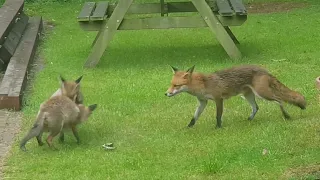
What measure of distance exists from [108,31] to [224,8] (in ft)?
6.59

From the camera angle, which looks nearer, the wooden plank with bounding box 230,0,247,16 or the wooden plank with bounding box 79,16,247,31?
the wooden plank with bounding box 230,0,247,16

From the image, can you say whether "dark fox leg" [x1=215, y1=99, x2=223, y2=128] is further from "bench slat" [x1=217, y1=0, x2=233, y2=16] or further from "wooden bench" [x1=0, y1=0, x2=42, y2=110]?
"bench slat" [x1=217, y1=0, x2=233, y2=16]

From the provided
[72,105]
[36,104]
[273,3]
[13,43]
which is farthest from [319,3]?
[72,105]

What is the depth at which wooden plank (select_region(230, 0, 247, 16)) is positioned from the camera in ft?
40.8

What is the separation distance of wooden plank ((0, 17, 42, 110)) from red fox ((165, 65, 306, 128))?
8.45ft

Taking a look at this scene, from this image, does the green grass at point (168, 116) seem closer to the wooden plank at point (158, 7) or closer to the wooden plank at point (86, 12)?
the wooden plank at point (158, 7)

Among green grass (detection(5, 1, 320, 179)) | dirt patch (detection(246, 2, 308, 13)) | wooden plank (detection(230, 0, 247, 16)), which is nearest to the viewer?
green grass (detection(5, 1, 320, 179))

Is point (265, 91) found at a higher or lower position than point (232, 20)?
higher

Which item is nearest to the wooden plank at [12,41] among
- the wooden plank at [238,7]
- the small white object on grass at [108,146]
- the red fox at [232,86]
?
the wooden plank at [238,7]

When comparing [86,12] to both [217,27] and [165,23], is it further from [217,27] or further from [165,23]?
[217,27]

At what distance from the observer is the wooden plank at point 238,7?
12.4 m

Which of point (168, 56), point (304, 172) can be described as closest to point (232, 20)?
point (168, 56)

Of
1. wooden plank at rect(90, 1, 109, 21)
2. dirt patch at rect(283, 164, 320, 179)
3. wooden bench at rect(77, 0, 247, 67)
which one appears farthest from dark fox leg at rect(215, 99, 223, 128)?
wooden plank at rect(90, 1, 109, 21)

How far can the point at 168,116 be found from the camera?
959 cm
